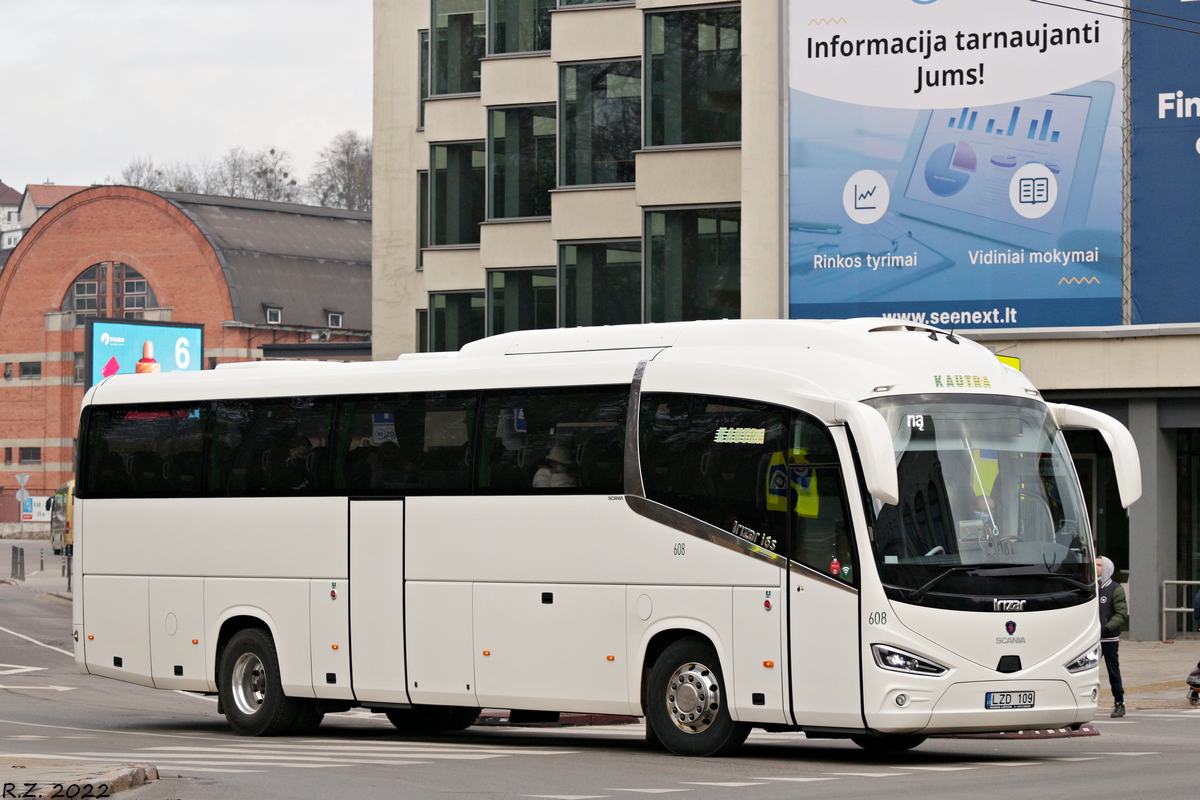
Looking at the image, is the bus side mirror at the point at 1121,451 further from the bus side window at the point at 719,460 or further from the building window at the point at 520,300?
the building window at the point at 520,300

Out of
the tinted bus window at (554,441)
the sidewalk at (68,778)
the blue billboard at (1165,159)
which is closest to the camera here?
the sidewalk at (68,778)

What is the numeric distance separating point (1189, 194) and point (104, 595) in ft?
59.8

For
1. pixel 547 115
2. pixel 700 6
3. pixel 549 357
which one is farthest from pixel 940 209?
pixel 549 357

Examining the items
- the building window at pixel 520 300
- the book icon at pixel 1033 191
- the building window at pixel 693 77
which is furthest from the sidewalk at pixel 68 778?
the building window at pixel 520 300

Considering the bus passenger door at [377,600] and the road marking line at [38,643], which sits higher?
the bus passenger door at [377,600]

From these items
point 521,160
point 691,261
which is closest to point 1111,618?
point 691,261

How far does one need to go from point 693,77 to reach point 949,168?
5.69 m

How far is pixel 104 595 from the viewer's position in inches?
752

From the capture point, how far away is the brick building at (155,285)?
295ft

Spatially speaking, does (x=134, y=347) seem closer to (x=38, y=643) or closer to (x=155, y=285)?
(x=38, y=643)

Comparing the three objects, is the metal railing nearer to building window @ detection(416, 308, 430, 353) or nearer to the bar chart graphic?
the bar chart graphic

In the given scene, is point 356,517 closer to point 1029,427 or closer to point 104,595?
point 104,595

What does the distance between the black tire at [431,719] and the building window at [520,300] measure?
727 inches

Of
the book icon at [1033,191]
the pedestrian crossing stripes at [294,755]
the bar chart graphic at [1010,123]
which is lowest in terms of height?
the pedestrian crossing stripes at [294,755]
